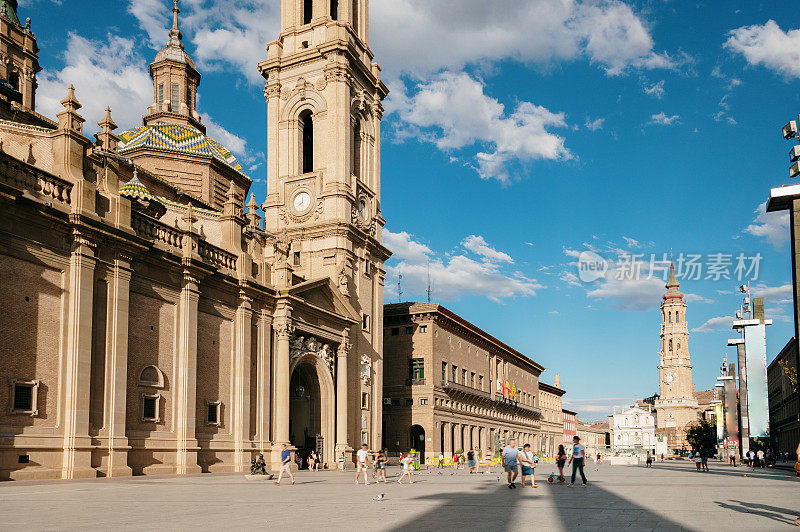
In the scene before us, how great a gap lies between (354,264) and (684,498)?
37.9m

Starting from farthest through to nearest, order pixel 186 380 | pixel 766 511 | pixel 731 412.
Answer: pixel 731 412 < pixel 186 380 < pixel 766 511

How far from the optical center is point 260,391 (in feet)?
135

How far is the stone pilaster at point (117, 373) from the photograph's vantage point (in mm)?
29330

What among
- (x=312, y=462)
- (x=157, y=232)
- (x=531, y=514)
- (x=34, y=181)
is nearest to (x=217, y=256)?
(x=157, y=232)

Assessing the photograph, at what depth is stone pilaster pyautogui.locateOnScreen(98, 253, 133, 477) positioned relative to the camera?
29330 millimetres

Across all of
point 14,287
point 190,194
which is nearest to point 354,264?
point 190,194

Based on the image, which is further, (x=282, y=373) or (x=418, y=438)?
(x=418, y=438)

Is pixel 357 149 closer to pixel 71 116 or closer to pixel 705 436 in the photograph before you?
pixel 71 116

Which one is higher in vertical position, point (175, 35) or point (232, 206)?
point (175, 35)

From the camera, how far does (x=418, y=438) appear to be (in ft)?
245

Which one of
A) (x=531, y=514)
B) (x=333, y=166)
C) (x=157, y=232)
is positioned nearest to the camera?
(x=531, y=514)

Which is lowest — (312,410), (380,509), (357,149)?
(312,410)

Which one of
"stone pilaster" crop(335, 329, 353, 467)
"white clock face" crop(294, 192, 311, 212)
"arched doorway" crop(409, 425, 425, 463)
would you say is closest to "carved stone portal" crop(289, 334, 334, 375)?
"stone pilaster" crop(335, 329, 353, 467)

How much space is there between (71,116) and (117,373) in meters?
10.2
